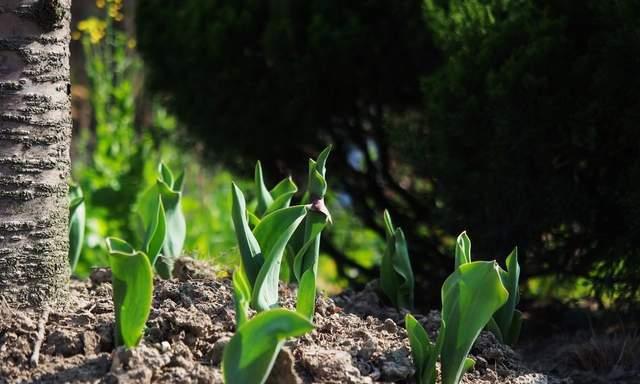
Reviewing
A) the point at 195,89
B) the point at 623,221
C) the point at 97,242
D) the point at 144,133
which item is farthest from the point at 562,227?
the point at 144,133

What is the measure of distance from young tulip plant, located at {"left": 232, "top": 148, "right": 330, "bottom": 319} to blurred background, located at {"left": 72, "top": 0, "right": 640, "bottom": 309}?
0.86 metres

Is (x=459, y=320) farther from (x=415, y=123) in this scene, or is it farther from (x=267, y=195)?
(x=415, y=123)

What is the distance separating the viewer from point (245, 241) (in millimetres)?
2104

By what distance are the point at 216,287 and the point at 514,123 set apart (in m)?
1.19

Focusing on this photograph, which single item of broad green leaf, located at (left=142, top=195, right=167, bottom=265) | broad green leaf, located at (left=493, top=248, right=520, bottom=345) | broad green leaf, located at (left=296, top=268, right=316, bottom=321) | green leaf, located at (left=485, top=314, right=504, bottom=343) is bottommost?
green leaf, located at (left=485, top=314, right=504, bottom=343)

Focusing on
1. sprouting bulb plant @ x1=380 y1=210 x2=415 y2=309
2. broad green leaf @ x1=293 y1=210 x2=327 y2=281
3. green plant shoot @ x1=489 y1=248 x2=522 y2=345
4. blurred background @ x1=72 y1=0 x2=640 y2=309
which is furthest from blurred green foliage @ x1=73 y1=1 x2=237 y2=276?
green plant shoot @ x1=489 y1=248 x2=522 y2=345

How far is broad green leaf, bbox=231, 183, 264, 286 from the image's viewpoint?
6.82 ft

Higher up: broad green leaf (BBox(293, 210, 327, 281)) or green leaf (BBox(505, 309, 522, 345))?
broad green leaf (BBox(293, 210, 327, 281))

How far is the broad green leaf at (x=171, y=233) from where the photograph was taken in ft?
8.56

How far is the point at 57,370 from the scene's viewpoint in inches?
74.2

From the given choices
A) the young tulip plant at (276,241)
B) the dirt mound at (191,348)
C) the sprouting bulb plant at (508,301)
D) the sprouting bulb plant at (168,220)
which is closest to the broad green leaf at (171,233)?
the sprouting bulb plant at (168,220)

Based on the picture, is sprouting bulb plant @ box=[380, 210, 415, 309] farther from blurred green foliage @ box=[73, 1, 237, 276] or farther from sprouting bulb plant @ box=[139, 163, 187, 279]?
blurred green foliage @ box=[73, 1, 237, 276]

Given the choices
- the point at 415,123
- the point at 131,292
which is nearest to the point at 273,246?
the point at 131,292

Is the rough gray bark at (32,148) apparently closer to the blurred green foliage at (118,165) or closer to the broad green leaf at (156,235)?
the broad green leaf at (156,235)
